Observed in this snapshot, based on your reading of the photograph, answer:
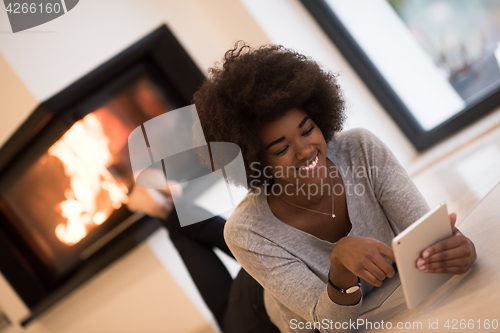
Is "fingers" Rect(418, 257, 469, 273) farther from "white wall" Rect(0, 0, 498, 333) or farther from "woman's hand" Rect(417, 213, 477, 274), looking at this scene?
"white wall" Rect(0, 0, 498, 333)

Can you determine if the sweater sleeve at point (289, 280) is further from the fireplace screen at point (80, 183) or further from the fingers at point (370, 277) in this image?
the fireplace screen at point (80, 183)

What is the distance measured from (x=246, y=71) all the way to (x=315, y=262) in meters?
0.45

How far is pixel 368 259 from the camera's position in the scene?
56 cm

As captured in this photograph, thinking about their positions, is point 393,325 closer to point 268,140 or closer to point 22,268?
point 268,140

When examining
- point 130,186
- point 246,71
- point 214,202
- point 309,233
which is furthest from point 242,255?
point 130,186

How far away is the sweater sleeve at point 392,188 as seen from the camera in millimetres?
790

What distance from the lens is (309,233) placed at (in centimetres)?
83

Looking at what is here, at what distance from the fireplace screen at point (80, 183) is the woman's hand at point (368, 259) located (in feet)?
3.97

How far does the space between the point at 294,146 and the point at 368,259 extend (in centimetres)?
27

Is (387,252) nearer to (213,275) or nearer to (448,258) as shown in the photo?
(448,258)

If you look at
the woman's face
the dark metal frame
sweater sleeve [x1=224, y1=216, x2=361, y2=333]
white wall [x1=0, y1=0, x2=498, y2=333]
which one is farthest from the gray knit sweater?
the dark metal frame

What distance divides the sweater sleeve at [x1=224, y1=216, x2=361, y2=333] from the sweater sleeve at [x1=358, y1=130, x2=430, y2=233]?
0.24 m

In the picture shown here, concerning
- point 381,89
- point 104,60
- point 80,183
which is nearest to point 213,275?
point 80,183

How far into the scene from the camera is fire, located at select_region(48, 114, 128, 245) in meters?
1.50
